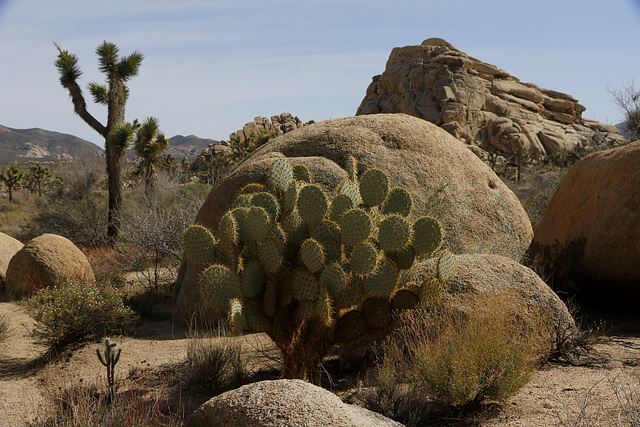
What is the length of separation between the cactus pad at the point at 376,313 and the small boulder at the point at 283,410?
1351 millimetres

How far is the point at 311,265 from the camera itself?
4426 millimetres

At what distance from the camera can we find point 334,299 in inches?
186

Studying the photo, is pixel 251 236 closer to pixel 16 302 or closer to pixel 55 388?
pixel 55 388

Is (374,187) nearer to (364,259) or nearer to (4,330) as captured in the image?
(364,259)

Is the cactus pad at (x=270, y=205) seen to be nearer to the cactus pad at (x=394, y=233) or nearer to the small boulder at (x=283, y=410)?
the cactus pad at (x=394, y=233)

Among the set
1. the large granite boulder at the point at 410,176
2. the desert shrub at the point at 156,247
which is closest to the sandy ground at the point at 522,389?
the large granite boulder at the point at 410,176

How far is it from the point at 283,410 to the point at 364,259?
1.57 meters

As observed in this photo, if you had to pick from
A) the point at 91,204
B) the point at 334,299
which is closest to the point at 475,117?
the point at 91,204

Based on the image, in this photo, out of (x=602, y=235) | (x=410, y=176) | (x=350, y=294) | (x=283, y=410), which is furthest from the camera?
(x=410, y=176)

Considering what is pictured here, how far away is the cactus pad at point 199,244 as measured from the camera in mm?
4906

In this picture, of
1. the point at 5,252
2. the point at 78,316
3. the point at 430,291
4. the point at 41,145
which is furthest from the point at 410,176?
the point at 41,145

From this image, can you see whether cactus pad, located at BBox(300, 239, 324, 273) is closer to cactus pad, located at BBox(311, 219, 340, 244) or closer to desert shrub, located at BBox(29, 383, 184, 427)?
cactus pad, located at BBox(311, 219, 340, 244)

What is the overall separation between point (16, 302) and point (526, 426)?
918cm

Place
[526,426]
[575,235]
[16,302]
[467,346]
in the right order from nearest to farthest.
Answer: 1. [526,426]
2. [467,346]
3. [575,235]
4. [16,302]
